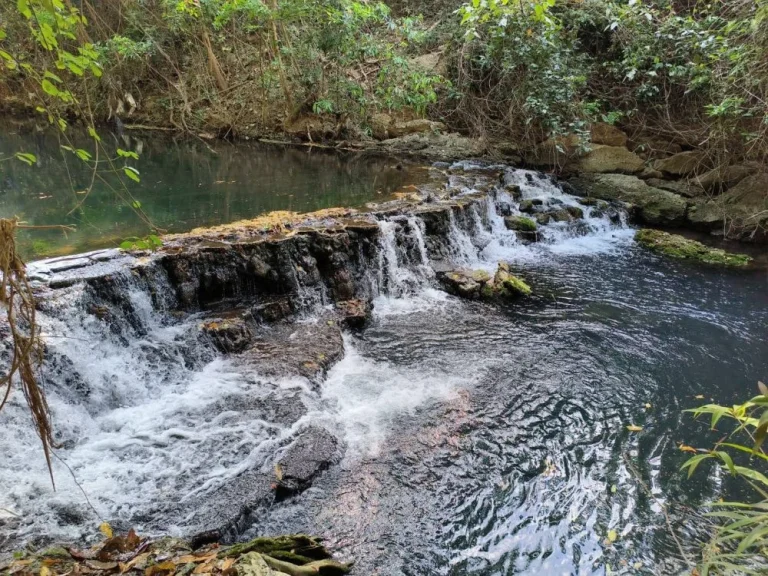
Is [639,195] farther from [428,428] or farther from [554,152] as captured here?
[428,428]

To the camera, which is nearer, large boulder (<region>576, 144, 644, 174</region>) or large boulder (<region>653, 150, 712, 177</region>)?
large boulder (<region>653, 150, 712, 177</region>)

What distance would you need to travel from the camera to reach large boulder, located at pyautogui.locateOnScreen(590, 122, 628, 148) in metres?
11.0

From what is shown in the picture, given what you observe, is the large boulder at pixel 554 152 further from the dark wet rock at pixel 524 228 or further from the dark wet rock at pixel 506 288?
the dark wet rock at pixel 506 288

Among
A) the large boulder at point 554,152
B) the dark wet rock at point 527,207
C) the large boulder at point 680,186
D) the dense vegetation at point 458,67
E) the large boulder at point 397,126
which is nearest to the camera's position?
the dense vegetation at point 458,67

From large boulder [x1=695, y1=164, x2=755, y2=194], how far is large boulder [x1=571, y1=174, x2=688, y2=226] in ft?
→ 1.90

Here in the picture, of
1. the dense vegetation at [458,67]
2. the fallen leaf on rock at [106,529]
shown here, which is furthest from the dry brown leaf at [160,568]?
the dense vegetation at [458,67]

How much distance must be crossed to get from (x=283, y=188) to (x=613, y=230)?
678 cm

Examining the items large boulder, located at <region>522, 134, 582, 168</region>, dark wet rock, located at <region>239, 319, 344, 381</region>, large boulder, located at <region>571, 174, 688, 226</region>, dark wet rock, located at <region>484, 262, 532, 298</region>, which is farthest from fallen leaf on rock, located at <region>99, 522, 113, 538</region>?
large boulder, located at <region>522, 134, 582, 168</region>

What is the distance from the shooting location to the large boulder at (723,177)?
29.9 ft

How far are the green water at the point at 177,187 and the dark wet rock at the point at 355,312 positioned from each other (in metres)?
2.34

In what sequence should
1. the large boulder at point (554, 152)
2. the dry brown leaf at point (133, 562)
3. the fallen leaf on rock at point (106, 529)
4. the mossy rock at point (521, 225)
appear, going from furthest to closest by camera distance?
the large boulder at point (554, 152), the mossy rock at point (521, 225), the fallen leaf on rock at point (106, 529), the dry brown leaf at point (133, 562)

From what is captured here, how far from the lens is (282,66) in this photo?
13.5m

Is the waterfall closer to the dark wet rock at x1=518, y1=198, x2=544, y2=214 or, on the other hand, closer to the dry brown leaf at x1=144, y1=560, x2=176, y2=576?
the dry brown leaf at x1=144, y1=560, x2=176, y2=576

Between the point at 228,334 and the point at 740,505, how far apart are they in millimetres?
4609
